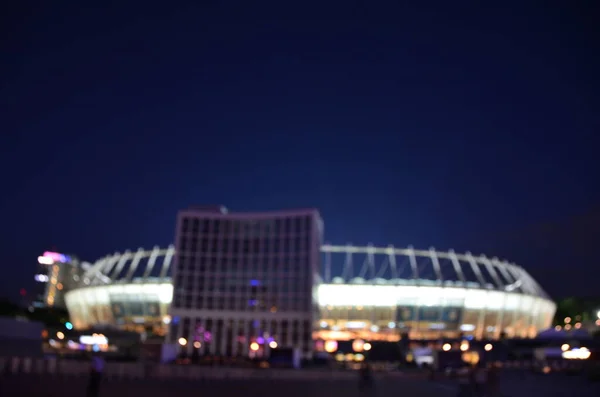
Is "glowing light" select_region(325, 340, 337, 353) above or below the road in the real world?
above

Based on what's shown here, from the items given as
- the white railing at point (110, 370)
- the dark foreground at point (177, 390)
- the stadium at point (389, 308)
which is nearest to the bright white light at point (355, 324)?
the stadium at point (389, 308)

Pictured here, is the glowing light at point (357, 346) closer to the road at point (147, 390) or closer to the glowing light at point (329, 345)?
the glowing light at point (329, 345)

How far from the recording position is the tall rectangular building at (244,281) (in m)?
89.2

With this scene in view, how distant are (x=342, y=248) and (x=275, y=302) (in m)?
30.1

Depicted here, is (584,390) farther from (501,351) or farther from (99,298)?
(99,298)

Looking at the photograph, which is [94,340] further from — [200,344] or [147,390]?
[147,390]

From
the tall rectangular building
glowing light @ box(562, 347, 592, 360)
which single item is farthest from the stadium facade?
glowing light @ box(562, 347, 592, 360)

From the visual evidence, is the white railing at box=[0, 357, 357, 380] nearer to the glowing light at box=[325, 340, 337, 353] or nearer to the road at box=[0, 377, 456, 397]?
the road at box=[0, 377, 456, 397]

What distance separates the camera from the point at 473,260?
404 feet

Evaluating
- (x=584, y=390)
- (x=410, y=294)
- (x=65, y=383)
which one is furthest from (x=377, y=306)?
(x=65, y=383)

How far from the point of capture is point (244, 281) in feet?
308

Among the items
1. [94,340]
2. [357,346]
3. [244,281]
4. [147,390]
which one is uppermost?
[244,281]

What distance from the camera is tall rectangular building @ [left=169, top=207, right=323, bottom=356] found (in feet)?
293

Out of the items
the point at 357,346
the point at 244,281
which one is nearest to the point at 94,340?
the point at 244,281
